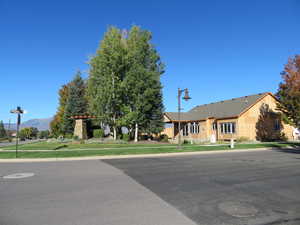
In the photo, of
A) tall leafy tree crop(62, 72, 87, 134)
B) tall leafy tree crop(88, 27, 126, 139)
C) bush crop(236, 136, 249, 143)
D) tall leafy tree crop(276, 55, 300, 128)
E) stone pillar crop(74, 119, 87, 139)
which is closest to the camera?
tall leafy tree crop(276, 55, 300, 128)

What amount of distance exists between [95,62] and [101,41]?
10.7 ft

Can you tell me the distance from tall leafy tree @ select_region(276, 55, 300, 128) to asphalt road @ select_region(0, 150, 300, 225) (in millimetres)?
16795

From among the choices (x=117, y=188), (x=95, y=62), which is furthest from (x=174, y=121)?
(x=117, y=188)

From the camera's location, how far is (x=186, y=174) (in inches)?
332

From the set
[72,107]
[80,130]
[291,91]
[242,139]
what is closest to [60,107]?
[72,107]

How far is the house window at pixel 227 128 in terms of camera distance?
1158 inches

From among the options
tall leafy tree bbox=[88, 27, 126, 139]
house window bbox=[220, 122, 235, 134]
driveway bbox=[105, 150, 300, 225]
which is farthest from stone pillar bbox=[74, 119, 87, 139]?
driveway bbox=[105, 150, 300, 225]

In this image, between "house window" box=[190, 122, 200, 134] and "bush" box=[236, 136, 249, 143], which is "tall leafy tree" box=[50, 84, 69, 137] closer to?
"house window" box=[190, 122, 200, 134]

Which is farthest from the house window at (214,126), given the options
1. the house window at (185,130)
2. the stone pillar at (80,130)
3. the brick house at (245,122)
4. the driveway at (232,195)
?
the driveway at (232,195)

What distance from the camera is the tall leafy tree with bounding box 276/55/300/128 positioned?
21.4 meters

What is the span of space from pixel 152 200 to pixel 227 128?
2747cm

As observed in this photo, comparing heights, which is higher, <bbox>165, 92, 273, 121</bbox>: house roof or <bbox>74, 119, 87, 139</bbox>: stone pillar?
<bbox>165, 92, 273, 121</bbox>: house roof

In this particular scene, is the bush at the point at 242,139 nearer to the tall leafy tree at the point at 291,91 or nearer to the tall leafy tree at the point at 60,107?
the tall leafy tree at the point at 291,91

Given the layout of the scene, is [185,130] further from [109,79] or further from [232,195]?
[232,195]
